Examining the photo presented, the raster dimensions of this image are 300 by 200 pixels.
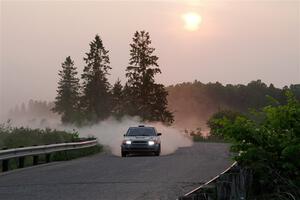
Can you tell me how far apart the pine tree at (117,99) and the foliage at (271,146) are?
82779mm

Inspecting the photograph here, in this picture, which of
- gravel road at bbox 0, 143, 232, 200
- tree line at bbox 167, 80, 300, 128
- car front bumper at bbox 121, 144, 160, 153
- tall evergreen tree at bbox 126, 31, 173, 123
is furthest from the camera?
tree line at bbox 167, 80, 300, 128

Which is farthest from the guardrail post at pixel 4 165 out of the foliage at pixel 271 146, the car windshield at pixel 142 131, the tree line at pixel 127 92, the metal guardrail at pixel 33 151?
the tree line at pixel 127 92

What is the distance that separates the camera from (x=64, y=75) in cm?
11294

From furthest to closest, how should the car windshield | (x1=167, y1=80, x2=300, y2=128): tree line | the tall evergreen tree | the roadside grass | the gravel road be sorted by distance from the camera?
(x1=167, y1=80, x2=300, y2=128): tree line
the tall evergreen tree
the car windshield
the roadside grass
the gravel road

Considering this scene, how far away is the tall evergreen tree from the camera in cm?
9188

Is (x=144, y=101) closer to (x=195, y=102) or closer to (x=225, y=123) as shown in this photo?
(x=225, y=123)

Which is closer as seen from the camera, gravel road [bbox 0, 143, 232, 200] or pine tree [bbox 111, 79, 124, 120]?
gravel road [bbox 0, 143, 232, 200]

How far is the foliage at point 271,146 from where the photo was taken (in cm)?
1102

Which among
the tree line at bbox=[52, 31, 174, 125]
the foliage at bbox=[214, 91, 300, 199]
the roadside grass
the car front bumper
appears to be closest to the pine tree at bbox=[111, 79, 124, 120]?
the tree line at bbox=[52, 31, 174, 125]

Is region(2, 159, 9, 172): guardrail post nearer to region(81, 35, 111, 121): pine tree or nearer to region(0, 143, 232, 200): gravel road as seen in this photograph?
region(0, 143, 232, 200): gravel road

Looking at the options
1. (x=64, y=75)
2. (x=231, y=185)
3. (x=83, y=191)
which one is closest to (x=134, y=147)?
(x=83, y=191)

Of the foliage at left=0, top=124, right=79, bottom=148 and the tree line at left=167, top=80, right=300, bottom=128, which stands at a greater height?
the tree line at left=167, top=80, right=300, bottom=128

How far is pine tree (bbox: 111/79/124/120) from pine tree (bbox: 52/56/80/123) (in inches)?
444

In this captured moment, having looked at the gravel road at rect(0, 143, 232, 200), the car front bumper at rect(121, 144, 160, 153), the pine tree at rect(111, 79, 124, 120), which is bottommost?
the gravel road at rect(0, 143, 232, 200)
